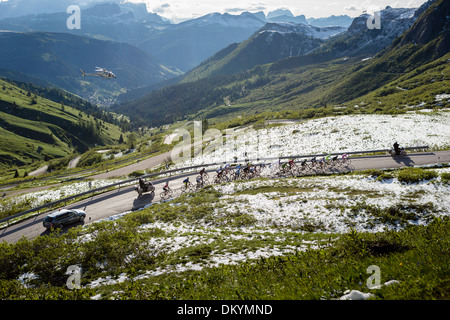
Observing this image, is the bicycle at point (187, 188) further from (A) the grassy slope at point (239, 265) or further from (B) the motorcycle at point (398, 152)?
(B) the motorcycle at point (398, 152)

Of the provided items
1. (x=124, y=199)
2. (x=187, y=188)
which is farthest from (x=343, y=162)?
(x=124, y=199)

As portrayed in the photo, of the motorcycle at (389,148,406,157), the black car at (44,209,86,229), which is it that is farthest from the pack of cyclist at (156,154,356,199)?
the black car at (44,209,86,229)

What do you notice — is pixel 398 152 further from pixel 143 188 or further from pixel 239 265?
pixel 143 188

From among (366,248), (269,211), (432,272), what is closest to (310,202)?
(269,211)

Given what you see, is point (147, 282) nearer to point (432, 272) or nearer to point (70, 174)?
point (432, 272)
